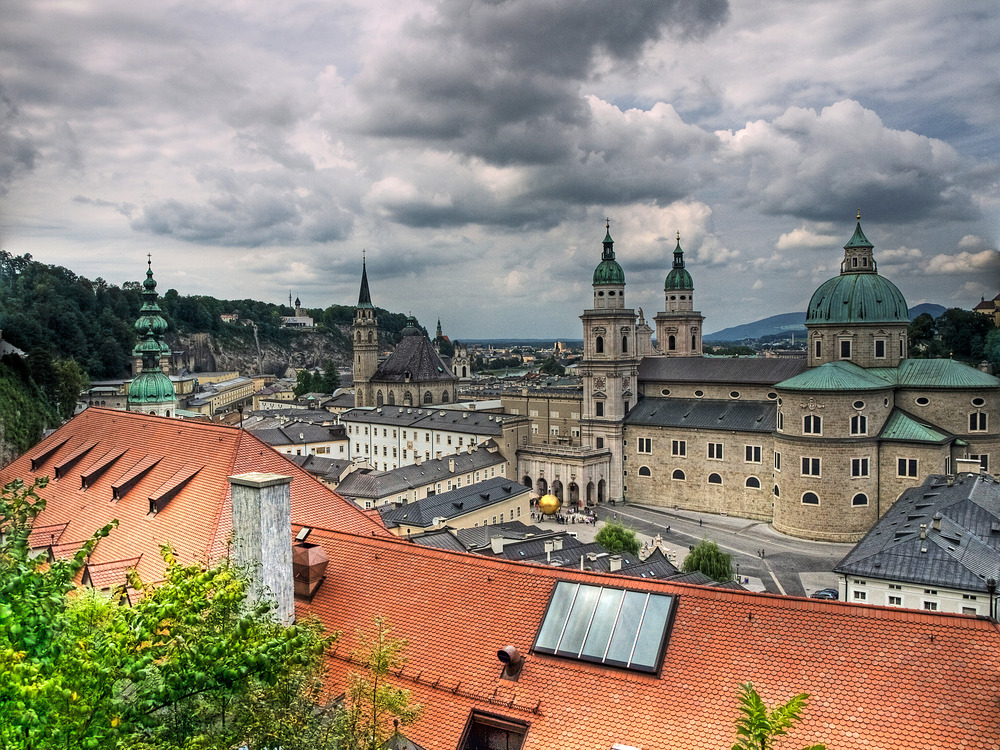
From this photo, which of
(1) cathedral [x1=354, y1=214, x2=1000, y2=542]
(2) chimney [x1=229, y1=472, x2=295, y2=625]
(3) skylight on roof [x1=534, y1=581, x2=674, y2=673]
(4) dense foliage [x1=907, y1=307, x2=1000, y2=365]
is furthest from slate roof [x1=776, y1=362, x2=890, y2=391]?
(2) chimney [x1=229, y1=472, x2=295, y2=625]

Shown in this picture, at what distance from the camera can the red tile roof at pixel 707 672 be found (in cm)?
903

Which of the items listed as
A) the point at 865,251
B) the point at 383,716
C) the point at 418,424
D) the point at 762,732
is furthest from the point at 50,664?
the point at 418,424

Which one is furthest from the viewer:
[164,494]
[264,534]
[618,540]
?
[618,540]

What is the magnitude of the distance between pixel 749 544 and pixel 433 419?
3462cm

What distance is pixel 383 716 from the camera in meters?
10.1

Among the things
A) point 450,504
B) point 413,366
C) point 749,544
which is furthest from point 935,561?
Answer: point 413,366

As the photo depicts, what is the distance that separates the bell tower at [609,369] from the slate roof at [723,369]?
2002mm

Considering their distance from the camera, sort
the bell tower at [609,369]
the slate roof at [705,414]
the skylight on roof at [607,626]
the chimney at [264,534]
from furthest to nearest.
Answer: the bell tower at [609,369], the slate roof at [705,414], the chimney at [264,534], the skylight on roof at [607,626]

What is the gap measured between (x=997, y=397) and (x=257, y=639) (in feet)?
183

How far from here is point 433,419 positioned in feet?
245

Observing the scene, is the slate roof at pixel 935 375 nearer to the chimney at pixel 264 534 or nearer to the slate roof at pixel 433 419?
the slate roof at pixel 433 419

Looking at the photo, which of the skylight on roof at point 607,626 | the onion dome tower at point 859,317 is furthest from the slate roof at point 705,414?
the skylight on roof at point 607,626

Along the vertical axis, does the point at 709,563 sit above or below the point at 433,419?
below

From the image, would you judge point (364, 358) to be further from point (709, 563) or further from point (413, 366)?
point (709, 563)
